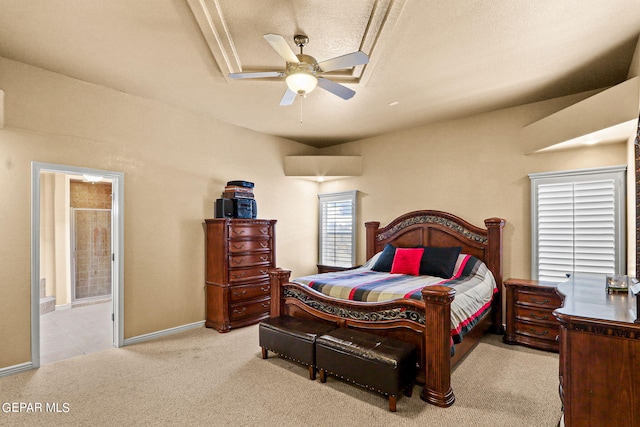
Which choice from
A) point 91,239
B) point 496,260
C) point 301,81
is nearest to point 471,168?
point 496,260

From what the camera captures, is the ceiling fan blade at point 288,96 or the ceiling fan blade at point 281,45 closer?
the ceiling fan blade at point 281,45

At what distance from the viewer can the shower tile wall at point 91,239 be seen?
6145 mm

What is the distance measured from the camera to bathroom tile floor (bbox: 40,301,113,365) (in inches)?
145

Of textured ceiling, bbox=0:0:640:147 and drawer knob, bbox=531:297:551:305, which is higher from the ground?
textured ceiling, bbox=0:0:640:147

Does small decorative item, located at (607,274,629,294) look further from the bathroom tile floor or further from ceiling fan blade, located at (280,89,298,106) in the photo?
the bathroom tile floor

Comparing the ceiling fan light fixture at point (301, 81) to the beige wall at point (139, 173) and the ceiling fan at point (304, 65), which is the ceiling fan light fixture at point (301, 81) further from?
the beige wall at point (139, 173)

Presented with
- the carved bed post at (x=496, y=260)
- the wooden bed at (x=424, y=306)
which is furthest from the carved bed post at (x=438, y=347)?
the carved bed post at (x=496, y=260)

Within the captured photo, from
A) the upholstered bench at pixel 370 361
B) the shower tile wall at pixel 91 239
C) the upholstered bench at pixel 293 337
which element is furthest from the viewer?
the shower tile wall at pixel 91 239

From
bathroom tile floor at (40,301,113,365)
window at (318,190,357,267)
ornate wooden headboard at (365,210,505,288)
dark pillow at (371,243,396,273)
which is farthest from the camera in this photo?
window at (318,190,357,267)

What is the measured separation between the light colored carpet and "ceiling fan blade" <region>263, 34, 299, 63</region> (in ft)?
8.75

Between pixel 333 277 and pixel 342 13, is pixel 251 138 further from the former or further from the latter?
pixel 342 13

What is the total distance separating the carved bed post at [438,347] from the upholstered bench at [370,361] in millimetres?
Result: 146

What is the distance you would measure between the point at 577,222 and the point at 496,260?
0.97 m

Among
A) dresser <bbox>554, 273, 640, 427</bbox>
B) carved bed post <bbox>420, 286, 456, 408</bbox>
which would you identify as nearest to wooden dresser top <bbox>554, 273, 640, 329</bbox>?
dresser <bbox>554, 273, 640, 427</bbox>
